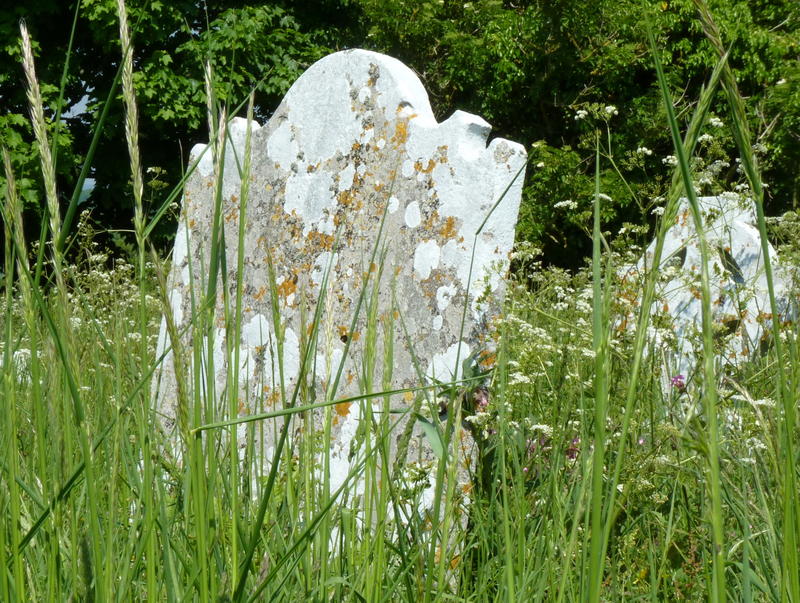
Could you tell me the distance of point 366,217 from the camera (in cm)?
300

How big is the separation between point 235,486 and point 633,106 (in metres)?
12.1

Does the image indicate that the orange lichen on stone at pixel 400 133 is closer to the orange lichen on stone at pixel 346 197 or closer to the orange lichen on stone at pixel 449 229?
the orange lichen on stone at pixel 346 197

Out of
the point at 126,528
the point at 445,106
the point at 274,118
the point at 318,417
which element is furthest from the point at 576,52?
the point at 126,528

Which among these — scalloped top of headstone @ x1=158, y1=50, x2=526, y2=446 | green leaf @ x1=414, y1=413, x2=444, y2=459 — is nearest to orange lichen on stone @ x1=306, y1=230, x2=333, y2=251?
scalloped top of headstone @ x1=158, y1=50, x2=526, y2=446

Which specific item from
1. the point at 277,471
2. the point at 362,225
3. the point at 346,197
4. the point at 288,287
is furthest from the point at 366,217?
the point at 277,471

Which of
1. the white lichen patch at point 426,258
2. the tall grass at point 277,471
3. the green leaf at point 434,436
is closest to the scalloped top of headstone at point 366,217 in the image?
the white lichen patch at point 426,258

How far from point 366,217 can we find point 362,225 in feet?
0.11

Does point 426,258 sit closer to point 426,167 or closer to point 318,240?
point 426,167

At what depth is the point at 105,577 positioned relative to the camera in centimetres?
76

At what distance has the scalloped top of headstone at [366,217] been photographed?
106 inches

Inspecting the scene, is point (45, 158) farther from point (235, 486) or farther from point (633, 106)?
point (633, 106)

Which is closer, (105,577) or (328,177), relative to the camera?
(105,577)

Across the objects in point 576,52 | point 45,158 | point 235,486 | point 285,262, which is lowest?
point 235,486

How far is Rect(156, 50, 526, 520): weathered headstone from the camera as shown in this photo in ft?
8.84
